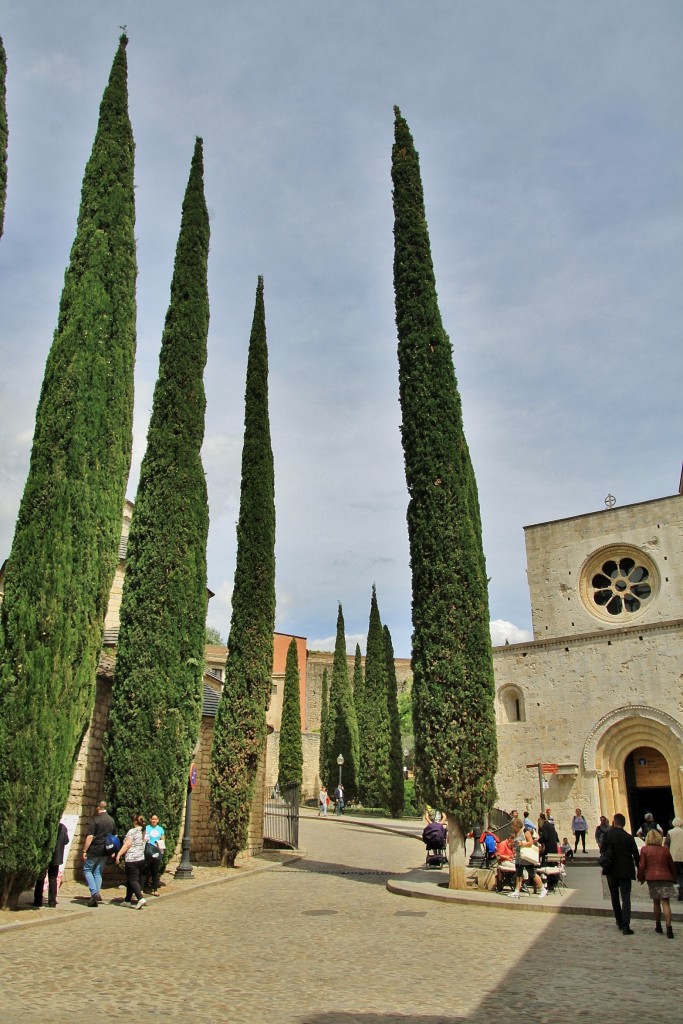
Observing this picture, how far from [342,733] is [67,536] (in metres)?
35.6

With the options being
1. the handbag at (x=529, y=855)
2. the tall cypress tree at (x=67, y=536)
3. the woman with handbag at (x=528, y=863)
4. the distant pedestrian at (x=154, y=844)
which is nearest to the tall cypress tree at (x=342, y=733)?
the woman with handbag at (x=528, y=863)

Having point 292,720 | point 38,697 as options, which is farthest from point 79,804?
point 292,720

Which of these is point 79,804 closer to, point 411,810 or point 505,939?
point 505,939

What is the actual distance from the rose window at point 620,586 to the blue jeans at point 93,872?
18.8 meters

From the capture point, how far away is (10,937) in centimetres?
823

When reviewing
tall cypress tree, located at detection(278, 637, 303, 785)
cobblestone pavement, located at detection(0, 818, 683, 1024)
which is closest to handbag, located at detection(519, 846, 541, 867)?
cobblestone pavement, located at detection(0, 818, 683, 1024)

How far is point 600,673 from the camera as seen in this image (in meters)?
21.9

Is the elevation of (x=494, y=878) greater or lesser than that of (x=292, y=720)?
lesser

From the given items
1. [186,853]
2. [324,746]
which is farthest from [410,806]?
[186,853]

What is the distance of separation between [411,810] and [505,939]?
34.1 m

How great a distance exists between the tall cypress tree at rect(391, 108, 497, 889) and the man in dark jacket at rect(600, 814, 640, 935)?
3646 mm

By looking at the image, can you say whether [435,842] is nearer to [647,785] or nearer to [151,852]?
[647,785]

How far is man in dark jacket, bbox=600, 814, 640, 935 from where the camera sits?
914cm

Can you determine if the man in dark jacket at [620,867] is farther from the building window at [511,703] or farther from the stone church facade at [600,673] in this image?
the building window at [511,703]
